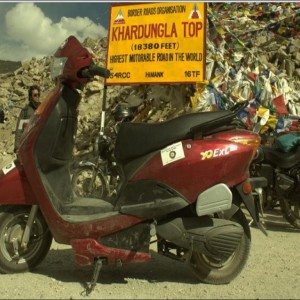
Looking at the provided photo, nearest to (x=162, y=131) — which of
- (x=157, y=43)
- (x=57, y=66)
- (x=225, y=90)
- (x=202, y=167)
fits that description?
(x=202, y=167)

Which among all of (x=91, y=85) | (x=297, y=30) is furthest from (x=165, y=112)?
(x=297, y=30)

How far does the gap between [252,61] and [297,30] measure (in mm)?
6294

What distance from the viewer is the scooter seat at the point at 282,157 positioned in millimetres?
6469

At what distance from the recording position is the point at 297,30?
1560cm

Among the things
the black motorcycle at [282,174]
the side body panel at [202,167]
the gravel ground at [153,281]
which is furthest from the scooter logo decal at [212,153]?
the black motorcycle at [282,174]

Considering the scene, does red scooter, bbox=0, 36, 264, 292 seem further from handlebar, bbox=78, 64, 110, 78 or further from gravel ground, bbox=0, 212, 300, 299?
gravel ground, bbox=0, 212, 300, 299

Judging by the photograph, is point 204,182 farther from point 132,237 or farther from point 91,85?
point 91,85

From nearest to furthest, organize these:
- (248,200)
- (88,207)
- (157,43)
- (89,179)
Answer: (248,200)
(88,207)
(89,179)
(157,43)

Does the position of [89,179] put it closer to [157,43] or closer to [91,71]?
[157,43]

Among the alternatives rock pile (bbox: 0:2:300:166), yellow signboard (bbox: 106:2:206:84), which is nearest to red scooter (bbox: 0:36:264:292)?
rock pile (bbox: 0:2:300:166)

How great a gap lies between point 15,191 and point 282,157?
11.8 ft

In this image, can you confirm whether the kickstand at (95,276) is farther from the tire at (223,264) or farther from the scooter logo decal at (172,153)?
the scooter logo decal at (172,153)

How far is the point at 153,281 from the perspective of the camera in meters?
4.16

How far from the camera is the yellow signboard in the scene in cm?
809
